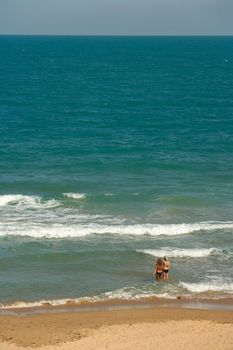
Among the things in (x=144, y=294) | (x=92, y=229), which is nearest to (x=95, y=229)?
(x=92, y=229)

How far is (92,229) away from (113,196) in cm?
686

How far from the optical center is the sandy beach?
25.2m

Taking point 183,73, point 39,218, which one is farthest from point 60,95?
point 39,218

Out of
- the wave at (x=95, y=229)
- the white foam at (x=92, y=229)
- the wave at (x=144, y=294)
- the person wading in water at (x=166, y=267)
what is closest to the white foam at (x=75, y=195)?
the white foam at (x=92, y=229)

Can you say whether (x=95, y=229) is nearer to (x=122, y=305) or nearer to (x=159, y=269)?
(x=159, y=269)

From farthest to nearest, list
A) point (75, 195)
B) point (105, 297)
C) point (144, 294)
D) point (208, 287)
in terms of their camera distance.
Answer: point (75, 195)
point (208, 287)
point (144, 294)
point (105, 297)

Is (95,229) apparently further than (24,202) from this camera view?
No

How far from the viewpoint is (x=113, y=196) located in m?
44.4

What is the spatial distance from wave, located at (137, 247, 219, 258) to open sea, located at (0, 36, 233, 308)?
52mm

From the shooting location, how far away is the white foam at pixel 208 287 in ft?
101

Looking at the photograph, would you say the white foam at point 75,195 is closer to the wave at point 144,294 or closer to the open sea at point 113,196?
the open sea at point 113,196

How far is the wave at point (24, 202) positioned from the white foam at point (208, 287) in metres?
13.6

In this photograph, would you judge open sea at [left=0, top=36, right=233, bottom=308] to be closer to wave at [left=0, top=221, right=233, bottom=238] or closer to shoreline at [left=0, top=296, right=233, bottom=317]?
wave at [left=0, top=221, right=233, bottom=238]

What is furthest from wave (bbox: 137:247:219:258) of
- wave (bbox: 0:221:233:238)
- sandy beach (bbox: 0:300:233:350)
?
sandy beach (bbox: 0:300:233:350)
